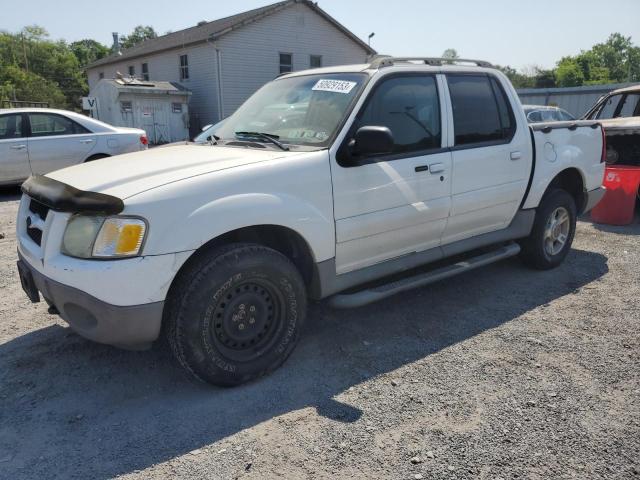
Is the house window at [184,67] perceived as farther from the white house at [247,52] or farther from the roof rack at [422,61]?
the roof rack at [422,61]

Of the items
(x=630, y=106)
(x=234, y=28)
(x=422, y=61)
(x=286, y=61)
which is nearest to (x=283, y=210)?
(x=422, y=61)

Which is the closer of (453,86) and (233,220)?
(233,220)

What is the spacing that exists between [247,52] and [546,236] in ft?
70.1

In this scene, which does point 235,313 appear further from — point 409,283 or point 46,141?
point 46,141

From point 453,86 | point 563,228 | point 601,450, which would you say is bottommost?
point 601,450

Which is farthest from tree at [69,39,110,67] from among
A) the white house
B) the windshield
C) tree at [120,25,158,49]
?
the windshield

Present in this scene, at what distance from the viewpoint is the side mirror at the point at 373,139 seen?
10.5 feet

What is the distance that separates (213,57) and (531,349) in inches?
884

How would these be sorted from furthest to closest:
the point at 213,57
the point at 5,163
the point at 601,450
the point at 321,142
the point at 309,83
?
the point at 213,57 → the point at 5,163 → the point at 309,83 → the point at 321,142 → the point at 601,450

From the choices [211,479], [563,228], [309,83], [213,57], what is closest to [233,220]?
[211,479]

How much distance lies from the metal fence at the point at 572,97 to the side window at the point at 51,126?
58.9 ft

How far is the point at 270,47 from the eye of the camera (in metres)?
24.4

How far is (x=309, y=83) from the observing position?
13.1 ft

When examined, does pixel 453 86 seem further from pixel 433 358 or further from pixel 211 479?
pixel 211 479
